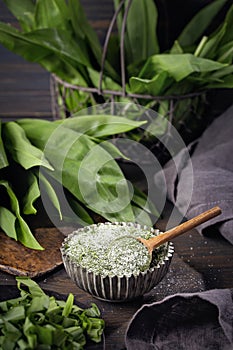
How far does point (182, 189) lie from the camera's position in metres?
0.94

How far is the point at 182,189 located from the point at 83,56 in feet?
1.03

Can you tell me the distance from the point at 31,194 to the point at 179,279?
0.26 m

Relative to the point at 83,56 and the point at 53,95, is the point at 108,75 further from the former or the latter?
the point at 53,95

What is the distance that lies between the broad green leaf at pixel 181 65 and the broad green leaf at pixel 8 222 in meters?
0.36

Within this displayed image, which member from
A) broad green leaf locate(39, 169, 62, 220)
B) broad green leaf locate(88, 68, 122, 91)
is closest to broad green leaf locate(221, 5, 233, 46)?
broad green leaf locate(88, 68, 122, 91)

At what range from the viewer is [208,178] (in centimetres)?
94

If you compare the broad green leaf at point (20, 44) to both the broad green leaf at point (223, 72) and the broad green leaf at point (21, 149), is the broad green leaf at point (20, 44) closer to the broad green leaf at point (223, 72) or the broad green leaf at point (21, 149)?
the broad green leaf at point (21, 149)

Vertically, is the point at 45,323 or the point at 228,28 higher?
the point at 228,28

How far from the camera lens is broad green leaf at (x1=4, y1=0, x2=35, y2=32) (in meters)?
1.08

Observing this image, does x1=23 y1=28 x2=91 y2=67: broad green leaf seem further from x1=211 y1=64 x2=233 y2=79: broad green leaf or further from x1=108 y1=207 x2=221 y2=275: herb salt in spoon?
x1=108 y1=207 x2=221 y2=275: herb salt in spoon

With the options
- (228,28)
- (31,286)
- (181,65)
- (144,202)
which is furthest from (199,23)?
(31,286)

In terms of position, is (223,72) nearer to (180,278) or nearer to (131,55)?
(131,55)

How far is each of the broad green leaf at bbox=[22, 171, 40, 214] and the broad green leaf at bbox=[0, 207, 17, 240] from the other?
29 millimetres

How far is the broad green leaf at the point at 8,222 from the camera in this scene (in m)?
0.82
